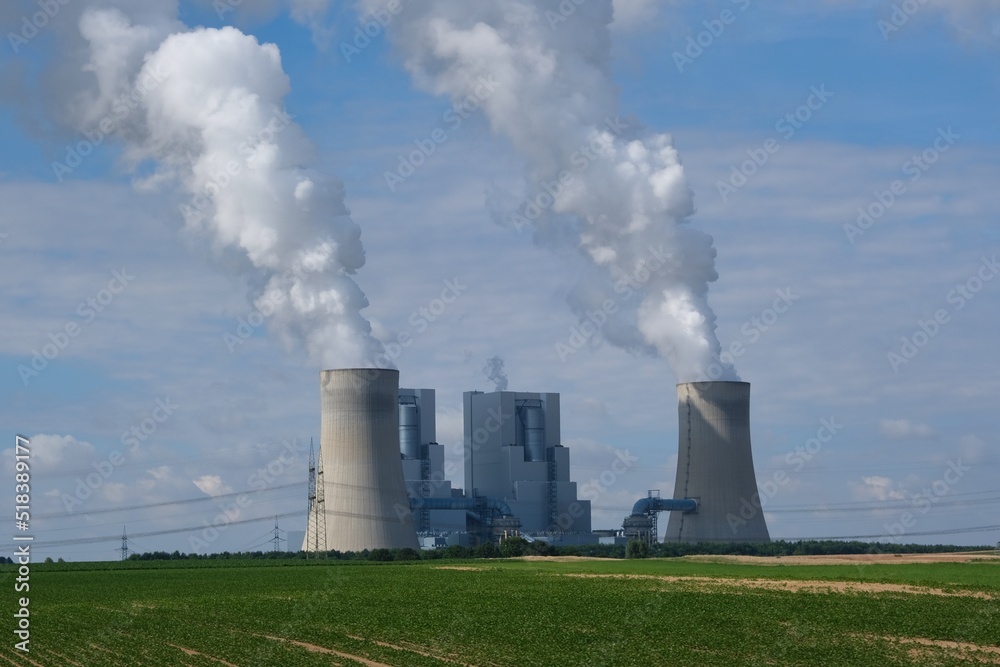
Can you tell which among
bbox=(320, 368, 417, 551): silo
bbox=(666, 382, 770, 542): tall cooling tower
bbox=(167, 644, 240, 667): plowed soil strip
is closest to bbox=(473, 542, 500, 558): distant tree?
bbox=(666, 382, 770, 542): tall cooling tower

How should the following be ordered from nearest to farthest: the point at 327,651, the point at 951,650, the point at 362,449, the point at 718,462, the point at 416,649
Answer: the point at 951,650 < the point at 327,651 < the point at 416,649 < the point at 362,449 < the point at 718,462

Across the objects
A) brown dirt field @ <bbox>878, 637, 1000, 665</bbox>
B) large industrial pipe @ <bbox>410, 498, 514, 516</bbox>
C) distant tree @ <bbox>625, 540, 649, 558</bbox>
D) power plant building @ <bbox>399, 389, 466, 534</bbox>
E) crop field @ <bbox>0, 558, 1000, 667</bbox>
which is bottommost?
brown dirt field @ <bbox>878, 637, 1000, 665</bbox>

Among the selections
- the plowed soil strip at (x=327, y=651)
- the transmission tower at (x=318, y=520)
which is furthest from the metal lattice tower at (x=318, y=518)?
the plowed soil strip at (x=327, y=651)

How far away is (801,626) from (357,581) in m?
20.4

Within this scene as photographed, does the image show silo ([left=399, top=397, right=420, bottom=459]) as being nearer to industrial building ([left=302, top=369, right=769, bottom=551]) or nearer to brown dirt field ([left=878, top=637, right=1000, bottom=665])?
industrial building ([left=302, top=369, right=769, bottom=551])

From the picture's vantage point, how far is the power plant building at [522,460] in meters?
78.5

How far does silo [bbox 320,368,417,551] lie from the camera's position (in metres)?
54.1

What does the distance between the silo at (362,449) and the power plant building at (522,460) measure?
2299cm

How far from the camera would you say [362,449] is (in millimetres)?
54062

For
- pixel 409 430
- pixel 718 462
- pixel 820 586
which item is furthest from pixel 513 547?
pixel 820 586

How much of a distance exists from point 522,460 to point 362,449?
85.0ft

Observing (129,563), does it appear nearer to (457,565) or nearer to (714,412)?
(457,565)

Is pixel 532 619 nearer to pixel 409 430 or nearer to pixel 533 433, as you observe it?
pixel 409 430

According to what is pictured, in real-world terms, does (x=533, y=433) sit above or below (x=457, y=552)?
above
